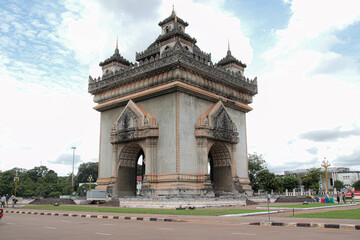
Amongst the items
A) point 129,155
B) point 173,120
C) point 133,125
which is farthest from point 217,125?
point 129,155

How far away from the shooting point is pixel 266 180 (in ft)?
184

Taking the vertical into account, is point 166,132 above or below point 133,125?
below

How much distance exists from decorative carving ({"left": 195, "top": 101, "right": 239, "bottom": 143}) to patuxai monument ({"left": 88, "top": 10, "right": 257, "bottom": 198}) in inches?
3.4

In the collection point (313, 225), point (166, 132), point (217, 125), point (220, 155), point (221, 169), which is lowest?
point (313, 225)

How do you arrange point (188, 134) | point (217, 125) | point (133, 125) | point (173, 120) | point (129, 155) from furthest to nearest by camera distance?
point (129, 155)
point (217, 125)
point (133, 125)
point (188, 134)
point (173, 120)

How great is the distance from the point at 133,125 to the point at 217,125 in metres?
7.53

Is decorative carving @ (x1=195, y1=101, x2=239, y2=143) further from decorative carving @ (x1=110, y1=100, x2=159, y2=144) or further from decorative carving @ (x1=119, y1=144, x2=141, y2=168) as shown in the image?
decorative carving @ (x1=119, y1=144, x2=141, y2=168)

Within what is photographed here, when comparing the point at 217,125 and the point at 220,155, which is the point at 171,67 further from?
the point at 220,155

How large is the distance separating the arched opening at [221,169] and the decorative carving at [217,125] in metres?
1.34

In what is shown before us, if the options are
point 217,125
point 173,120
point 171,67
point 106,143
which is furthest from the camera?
point 106,143

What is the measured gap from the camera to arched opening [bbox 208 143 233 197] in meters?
32.1

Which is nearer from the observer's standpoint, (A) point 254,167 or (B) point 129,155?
(B) point 129,155

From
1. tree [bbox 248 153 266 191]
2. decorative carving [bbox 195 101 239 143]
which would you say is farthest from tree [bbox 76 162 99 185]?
decorative carving [bbox 195 101 239 143]

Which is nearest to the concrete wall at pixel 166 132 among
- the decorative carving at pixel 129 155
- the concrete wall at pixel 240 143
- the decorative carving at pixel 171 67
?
the decorative carving at pixel 171 67
